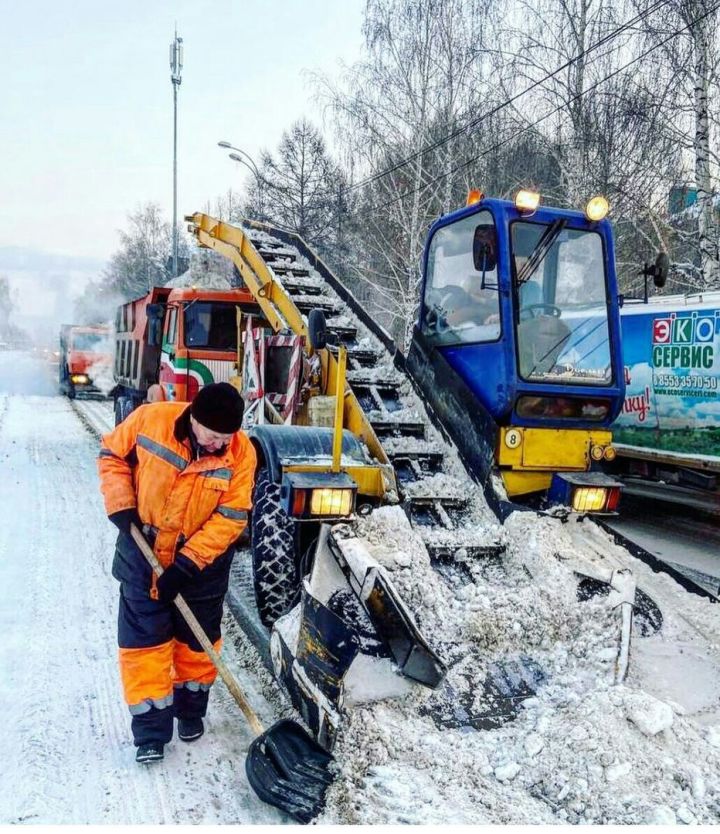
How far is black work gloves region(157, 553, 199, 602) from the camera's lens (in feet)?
9.13

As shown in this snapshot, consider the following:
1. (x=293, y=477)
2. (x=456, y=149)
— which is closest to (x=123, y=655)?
(x=293, y=477)

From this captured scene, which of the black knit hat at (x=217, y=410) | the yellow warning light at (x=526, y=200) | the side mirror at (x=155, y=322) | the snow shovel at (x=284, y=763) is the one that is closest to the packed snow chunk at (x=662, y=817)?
the snow shovel at (x=284, y=763)

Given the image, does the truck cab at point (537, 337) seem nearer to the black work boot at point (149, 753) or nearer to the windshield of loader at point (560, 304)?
the windshield of loader at point (560, 304)

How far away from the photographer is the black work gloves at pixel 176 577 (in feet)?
9.13

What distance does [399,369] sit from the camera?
5.21 m

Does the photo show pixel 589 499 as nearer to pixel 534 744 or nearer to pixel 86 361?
pixel 534 744

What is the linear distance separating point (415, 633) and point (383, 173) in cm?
1410

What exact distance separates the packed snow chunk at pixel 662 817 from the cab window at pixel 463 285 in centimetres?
255

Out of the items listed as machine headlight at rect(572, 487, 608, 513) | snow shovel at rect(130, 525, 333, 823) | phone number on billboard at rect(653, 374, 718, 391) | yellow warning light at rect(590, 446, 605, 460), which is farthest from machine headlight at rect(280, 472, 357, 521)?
phone number on billboard at rect(653, 374, 718, 391)

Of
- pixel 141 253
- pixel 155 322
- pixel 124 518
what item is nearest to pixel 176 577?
pixel 124 518

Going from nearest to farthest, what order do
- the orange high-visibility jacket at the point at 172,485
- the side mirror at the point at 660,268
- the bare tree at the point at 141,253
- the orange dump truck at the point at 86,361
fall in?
the orange high-visibility jacket at the point at 172,485, the side mirror at the point at 660,268, the orange dump truck at the point at 86,361, the bare tree at the point at 141,253

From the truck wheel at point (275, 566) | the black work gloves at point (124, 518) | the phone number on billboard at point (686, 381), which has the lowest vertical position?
the truck wheel at point (275, 566)

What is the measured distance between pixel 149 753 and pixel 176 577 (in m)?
0.75

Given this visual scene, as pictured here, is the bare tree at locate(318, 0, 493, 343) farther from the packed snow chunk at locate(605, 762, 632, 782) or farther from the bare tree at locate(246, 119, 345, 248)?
the packed snow chunk at locate(605, 762, 632, 782)
